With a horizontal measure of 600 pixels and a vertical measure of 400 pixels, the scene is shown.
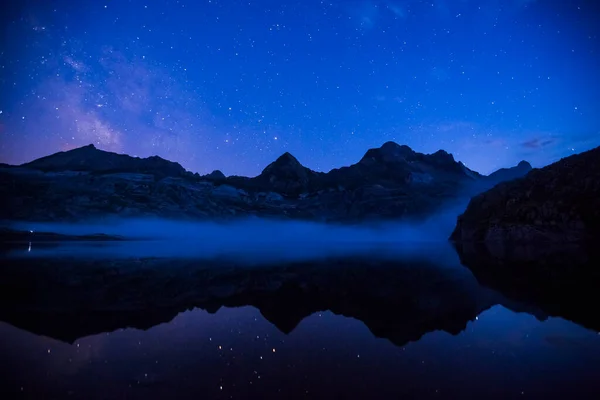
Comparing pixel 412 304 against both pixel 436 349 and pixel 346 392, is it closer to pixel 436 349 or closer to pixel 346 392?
pixel 436 349

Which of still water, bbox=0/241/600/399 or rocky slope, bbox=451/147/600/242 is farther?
rocky slope, bbox=451/147/600/242

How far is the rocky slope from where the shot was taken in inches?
3017

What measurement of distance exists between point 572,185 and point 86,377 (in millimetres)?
111446

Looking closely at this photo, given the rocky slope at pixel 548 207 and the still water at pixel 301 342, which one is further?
the rocky slope at pixel 548 207

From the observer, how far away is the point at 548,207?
83.8m

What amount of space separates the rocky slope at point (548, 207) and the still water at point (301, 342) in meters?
71.0

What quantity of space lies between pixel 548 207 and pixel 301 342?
96.9m

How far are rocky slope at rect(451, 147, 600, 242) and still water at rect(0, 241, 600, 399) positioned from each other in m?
71.0

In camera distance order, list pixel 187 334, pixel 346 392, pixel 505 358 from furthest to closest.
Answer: pixel 187 334
pixel 505 358
pixel 346 392

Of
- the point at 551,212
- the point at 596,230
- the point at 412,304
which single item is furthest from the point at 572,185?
the point at 412,304

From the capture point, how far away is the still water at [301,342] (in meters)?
7.84

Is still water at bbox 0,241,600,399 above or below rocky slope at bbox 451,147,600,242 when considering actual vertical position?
below

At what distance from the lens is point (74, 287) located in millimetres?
22156

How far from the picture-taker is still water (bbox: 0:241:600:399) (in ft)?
25.7
